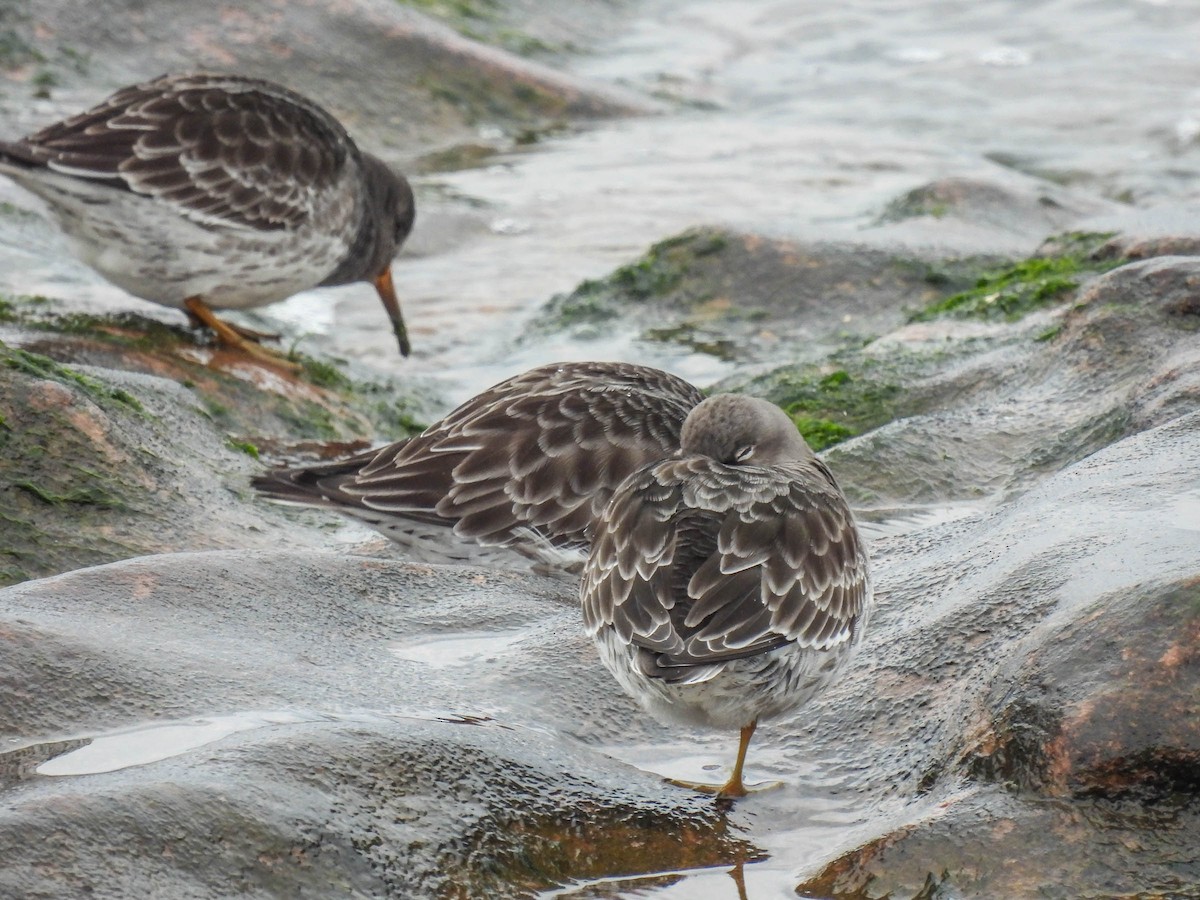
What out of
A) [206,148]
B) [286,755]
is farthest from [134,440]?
[286,755]

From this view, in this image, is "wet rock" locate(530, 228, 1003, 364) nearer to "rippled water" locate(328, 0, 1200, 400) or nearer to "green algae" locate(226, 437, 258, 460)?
"rippled water" locate(328, 0, 1200, 400)

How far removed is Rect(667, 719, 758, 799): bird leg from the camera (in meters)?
4.40

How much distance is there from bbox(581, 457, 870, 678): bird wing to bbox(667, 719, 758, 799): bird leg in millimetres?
363

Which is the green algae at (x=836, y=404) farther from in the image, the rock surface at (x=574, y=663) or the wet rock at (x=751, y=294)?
the wet rock at (x=751, y=294)

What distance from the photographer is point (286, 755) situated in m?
3.82

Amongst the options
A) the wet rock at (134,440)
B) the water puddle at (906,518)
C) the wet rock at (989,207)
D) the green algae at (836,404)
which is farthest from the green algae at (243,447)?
the wet rock at (989,207)

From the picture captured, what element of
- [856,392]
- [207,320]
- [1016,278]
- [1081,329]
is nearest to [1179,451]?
[1081,329]

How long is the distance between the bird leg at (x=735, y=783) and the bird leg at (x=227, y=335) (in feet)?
15.0

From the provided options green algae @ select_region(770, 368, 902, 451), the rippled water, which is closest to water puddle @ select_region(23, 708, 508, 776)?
green algae @ select_region(770, 368, 902, 451)

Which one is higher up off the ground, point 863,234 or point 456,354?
point 863,234

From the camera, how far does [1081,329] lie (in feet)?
23.2

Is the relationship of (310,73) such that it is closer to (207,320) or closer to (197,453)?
(207,320)

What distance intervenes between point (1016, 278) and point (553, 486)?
378cm

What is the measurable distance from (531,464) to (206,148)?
325 centimetres
